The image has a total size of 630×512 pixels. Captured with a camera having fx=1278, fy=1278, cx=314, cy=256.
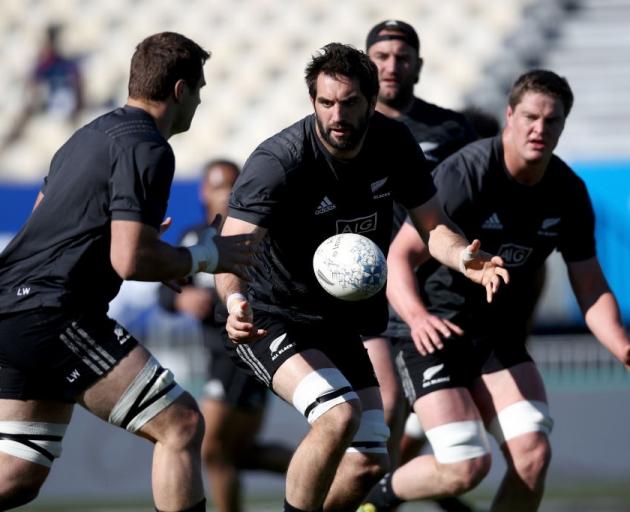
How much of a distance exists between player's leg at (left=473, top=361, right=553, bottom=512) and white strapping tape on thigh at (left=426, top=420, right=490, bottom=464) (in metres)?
0.14

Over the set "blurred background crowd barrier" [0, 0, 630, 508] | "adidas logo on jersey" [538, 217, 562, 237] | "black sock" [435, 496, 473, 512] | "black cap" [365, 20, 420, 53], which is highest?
"blurred background crowd barrier" [0, 0, 630, 508]

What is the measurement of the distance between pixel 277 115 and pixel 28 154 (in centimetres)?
293

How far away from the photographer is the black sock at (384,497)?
23.0 ft

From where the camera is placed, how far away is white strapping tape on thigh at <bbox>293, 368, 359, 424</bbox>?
5.57 metres

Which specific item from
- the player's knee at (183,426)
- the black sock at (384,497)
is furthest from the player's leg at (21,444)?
the black sock at (384,497)

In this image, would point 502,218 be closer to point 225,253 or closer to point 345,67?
point 345,67

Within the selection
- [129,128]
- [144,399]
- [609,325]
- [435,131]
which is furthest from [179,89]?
[609,325]

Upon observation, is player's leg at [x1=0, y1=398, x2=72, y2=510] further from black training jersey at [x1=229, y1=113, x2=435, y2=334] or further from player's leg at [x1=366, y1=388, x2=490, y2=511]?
player's leg at [x1=366, y1=388, x2=490, y2=511]

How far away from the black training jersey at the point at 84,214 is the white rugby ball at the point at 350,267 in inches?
31.7

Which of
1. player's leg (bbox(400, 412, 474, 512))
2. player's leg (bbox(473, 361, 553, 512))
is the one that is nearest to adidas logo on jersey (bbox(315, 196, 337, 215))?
player's leg (bbox(473, 361, 553, 512))

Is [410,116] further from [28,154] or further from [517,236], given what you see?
[28,154]

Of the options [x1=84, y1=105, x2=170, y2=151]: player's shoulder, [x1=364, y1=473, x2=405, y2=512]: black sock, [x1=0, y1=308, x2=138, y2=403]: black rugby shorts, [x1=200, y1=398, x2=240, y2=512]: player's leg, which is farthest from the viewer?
[x1=200, y1=398, x2=240, y2=512]: player's leg

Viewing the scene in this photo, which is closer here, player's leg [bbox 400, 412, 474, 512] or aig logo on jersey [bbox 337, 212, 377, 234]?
aig logo on jersey [bbox 337, 212, 377, 234]

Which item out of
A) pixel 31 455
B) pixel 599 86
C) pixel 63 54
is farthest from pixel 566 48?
pixel 31 455
